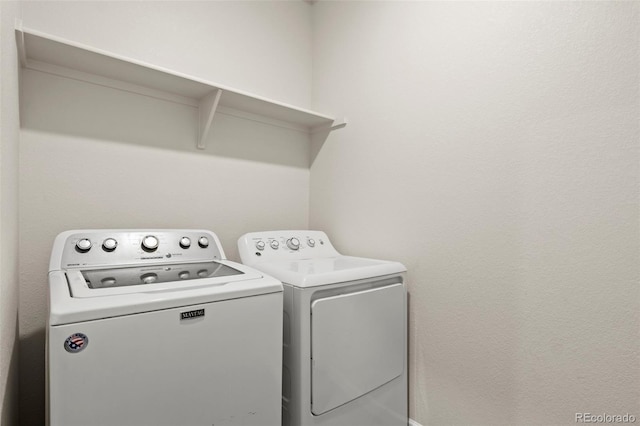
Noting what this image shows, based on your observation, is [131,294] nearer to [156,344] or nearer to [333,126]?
[156,344]

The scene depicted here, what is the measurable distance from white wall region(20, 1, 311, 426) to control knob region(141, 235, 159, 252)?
26cm

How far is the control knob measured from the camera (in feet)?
4.66

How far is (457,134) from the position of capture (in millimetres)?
1532

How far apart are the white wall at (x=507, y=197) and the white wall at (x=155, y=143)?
59 centimetres

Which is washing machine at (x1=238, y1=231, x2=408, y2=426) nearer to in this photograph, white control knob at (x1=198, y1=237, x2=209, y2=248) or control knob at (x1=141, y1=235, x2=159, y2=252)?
white control knob at (x1=198, y1=237, x2=209, y2=248)

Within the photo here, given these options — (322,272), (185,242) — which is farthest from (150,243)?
(322,272)

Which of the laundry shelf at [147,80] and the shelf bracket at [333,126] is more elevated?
the laundry shelf at [147,80]

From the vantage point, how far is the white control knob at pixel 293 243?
1.88 metres

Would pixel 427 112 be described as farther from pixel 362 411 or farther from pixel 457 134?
pixel 362 411

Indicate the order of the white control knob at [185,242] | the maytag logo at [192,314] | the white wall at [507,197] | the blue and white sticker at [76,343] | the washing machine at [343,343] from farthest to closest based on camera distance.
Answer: the white control knob at [185,242], the washing machine at [343,343], the white wall at [507,197], the maytag logo at [192,314], the blue and white sticker at [76,343]

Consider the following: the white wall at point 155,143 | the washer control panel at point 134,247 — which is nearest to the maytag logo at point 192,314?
the washer control panel at point 134,247

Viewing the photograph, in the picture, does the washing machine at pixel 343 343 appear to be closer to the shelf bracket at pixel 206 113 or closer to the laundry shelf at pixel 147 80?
the shelf bracket at pixel 206 113

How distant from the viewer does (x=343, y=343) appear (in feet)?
4.37

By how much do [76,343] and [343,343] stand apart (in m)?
0.91
